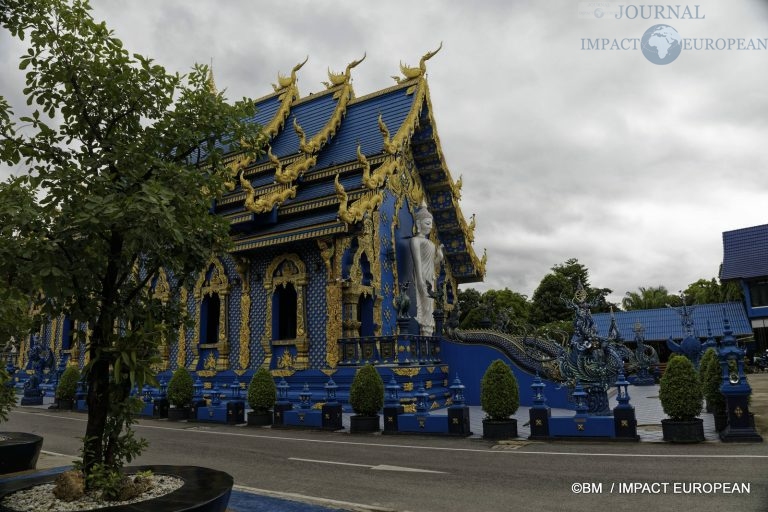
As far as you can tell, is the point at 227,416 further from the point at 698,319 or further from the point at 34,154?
the point at 698,319

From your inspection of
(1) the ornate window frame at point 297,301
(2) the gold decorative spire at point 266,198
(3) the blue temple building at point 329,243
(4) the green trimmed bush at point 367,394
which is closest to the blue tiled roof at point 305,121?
(3) the blue temple building at point 329,243

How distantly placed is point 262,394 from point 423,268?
7.63 m

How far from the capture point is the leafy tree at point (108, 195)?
15.7 feet

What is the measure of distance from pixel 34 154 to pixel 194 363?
15249mm

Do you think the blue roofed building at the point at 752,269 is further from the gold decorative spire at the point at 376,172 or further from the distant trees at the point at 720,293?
the gold decorative spire at the point at 376,172

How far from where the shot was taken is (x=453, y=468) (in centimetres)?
823

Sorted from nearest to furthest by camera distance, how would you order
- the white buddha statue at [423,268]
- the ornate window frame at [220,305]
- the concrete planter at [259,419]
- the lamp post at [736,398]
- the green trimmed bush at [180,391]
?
the lamp post at [736,398] < the concrete planter at [259,419] < the green trimmed bush at [180,391] < the ornate window frame at [220,305] < the white buddha statue at [423,268]

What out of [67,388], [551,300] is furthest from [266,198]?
[551,300]

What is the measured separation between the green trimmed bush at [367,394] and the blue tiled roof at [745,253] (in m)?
30.4

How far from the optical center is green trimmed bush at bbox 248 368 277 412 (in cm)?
1433

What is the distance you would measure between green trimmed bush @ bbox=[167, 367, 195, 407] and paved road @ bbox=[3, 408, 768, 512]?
4.04 metres

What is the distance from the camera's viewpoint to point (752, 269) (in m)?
33.5

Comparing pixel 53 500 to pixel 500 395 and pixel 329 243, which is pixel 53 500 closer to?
pixel 500 395

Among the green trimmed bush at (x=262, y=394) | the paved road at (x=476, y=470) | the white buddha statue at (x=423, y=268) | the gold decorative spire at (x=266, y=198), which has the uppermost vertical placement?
the gold decorative spire at (x=266, y=198)
